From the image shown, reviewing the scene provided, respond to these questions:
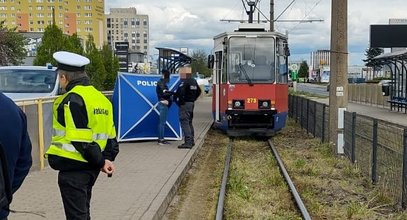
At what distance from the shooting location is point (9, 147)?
3.02 m

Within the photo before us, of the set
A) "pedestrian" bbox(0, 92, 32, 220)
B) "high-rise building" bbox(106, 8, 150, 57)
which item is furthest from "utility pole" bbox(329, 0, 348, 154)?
"high-rise building" bbox(106, 8, 150, 57)

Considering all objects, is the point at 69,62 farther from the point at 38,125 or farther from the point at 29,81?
the point at 29,81

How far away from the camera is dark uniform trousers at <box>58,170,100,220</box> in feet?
15.2

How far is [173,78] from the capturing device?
572 inches

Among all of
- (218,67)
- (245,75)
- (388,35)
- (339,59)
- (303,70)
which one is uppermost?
(388,35)

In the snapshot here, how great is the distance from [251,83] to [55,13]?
464 ft

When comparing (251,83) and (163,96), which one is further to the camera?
(251,83)

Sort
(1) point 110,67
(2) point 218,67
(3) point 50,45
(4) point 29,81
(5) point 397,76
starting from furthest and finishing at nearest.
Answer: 1. (1) point 110,67
2. (3) point 50,45
3. (5) point 397,76
4. (2) point 218,67
5. (4) point 29,81

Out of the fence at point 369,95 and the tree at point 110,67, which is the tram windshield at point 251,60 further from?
the tree at point 110,67

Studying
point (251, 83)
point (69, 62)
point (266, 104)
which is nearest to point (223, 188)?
point (69, 62)

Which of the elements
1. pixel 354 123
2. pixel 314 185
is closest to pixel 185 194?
pixel 314 185

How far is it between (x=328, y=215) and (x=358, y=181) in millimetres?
2731

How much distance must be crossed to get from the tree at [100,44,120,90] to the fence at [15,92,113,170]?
30220mm

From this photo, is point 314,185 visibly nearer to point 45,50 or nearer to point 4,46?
point 45,50
